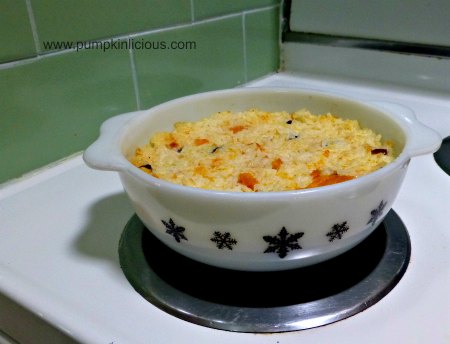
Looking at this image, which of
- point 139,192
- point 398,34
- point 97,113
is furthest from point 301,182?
point 398,34

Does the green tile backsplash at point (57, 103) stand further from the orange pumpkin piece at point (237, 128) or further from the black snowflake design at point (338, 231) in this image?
the black snowflake design at point (338, 231)

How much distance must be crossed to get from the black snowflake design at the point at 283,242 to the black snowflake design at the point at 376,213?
71 millimetres

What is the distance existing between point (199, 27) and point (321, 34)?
0.92 ft

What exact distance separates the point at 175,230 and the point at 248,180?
0.10 m

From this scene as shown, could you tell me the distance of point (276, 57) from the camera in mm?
1026

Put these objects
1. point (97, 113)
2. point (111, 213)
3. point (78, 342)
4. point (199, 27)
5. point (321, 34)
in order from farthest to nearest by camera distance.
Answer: point (321, 34)
point (199, 27)
point (97, 113)
point (111, 213)
point (78, 342)

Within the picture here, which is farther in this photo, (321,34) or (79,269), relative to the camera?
(321,34)

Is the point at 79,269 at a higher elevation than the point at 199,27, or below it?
below

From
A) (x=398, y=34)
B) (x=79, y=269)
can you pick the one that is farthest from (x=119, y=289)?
(x=398, y=34)

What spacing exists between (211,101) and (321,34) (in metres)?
0.45

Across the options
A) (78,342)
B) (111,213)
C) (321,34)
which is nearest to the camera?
(78,342)

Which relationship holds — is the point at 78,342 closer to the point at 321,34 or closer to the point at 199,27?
the point at 199,27

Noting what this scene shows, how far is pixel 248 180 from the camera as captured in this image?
455 mm

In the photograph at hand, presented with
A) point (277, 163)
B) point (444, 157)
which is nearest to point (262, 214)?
point (277, 163)
